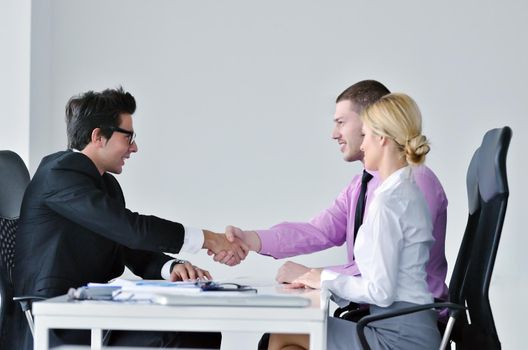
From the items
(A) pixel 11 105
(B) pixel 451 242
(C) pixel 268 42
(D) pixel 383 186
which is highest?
(C) pixel 268 42

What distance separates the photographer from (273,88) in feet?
17.4

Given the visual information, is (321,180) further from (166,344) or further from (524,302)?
(166,344)

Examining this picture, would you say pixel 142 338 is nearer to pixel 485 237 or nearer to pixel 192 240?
pixel 192 240

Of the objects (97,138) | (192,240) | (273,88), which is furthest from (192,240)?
(273,88)

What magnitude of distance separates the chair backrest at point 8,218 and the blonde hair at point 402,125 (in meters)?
1.19

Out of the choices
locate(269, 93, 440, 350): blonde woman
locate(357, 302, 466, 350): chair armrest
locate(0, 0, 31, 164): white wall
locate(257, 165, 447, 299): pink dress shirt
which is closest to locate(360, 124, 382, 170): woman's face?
locate(269, 93, 440, 350): blonde woman

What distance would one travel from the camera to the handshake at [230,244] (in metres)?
3.21

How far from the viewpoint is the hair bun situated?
2.47 metres

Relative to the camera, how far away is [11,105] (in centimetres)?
504

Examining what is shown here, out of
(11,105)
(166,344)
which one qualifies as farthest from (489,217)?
(11,105)

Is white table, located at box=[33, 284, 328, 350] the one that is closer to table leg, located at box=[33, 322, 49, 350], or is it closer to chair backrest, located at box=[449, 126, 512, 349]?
table leg, located at box=[33, 322, 49, 350]

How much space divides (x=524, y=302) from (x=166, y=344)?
117 inches

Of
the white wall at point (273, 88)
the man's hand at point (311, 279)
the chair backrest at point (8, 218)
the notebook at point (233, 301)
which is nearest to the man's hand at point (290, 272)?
the man's hand at point (311, 279)

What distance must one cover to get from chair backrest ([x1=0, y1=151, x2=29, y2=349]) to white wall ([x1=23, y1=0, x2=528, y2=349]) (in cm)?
216
